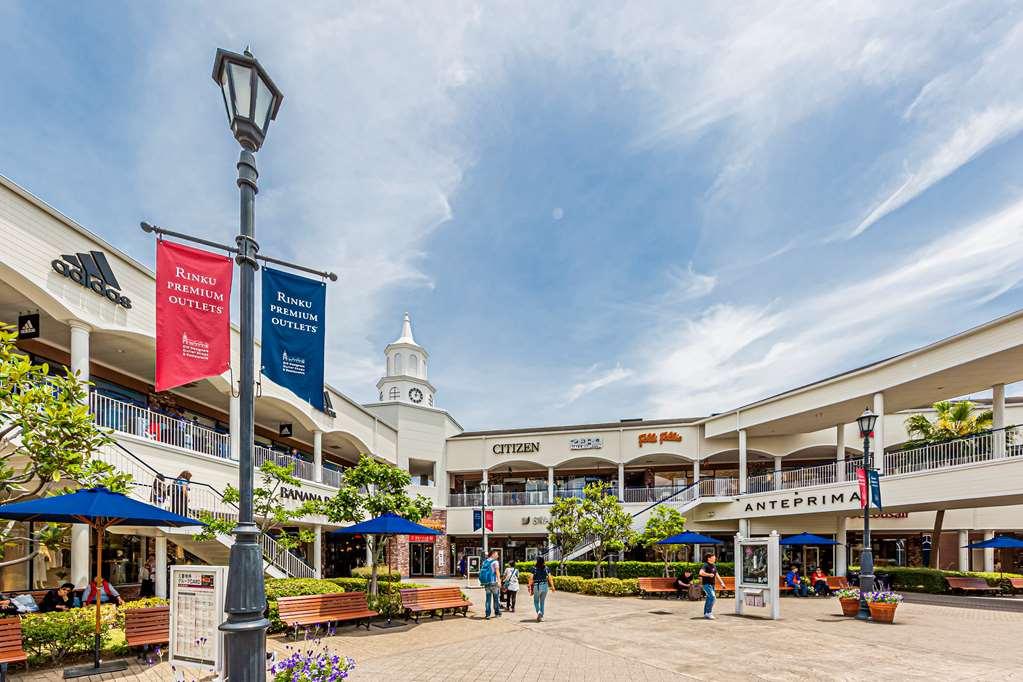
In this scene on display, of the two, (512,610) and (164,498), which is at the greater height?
(164,498)

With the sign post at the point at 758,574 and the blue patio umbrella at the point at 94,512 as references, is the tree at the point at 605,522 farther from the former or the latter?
the blue patio umbrella at the point at 94,512

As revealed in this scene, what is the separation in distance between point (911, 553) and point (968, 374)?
16.5 metres

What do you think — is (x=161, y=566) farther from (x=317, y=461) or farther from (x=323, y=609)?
(x=317, y=461)

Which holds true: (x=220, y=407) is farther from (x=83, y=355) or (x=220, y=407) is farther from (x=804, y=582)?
(x=804, y=582)

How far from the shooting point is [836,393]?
26984 millimetres

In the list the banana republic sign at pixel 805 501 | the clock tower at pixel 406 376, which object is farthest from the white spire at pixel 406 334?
the banana republic sign at pixel 805 501

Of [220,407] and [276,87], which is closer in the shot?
[276,87]

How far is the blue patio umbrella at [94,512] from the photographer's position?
9.13 meters

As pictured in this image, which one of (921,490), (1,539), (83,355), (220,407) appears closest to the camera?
(1,539)

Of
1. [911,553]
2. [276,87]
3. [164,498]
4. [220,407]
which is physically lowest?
[911,553]

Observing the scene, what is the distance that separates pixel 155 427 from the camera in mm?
17781

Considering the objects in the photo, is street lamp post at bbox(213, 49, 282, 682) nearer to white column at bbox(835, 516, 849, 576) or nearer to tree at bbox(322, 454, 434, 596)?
tree at bbox(322, 454, 434, 596)

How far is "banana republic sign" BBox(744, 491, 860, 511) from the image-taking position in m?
25.5

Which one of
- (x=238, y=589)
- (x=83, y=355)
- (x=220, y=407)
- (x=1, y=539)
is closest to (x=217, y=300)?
(x=238, y=589)
